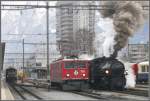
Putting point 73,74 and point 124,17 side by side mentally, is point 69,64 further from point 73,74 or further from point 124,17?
point 124,17

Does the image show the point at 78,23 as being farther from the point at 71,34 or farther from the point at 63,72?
the point at 63,72

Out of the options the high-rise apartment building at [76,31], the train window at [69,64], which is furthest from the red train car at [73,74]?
the high-rise apartment building at [76,31]

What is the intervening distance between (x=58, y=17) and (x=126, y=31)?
22880 mm

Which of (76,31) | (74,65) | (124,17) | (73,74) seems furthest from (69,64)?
(76,31)

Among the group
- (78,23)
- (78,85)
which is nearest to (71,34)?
(78,23)

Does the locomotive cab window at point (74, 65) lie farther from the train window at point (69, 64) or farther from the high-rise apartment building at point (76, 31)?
the high-rise apartment building at point (76, 31)

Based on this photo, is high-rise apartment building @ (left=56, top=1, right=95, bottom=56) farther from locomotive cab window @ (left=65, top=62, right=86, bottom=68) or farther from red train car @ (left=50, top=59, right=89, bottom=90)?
red train car @ (left=50, top=59, right=89, bottom=90)

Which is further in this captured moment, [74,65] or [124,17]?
[74,65]

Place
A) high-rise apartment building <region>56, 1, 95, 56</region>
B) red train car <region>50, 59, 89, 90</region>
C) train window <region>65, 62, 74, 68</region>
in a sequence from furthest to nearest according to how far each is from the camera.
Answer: high-rise apartment building <region>56, 1, 95, 56</region>
train window <region>65, 62, 74, 68</region>
red train car <region>50, 59, 89, 90</region>

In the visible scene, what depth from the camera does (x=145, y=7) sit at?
24.6m

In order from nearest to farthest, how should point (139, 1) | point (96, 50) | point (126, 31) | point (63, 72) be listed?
point (139, 1), point (126, 31), point (63, 72), point (96, 50)

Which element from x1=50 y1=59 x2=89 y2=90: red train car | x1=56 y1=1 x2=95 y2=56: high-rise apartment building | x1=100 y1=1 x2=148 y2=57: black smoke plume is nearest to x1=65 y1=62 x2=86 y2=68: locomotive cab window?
x1=50 y1=59 x2=89 y2=90: red train car

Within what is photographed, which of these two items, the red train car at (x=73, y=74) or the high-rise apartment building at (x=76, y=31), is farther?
the high-rise apartment building at (x=76, y=31)

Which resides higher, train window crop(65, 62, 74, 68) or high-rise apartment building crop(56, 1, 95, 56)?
high-rise apartment building crop(56, 1, 95, 56)
